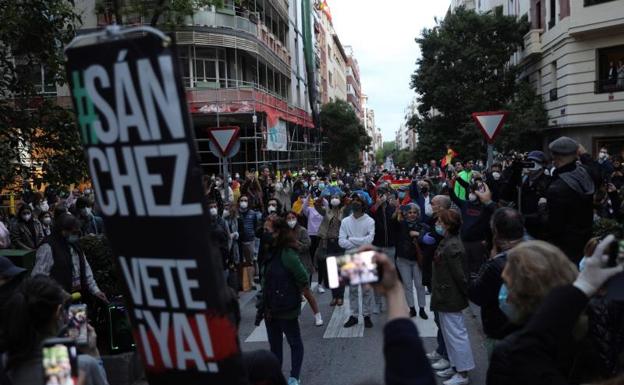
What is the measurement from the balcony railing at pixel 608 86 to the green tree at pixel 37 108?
64.8 ft

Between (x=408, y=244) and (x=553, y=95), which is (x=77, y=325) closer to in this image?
(x=408, y=244)

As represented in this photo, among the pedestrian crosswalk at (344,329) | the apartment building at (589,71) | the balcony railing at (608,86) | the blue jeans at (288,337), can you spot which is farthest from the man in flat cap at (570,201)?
the balcony railing at (608,86)

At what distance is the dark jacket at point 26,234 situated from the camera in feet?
33.8

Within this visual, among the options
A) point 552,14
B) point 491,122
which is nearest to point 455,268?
point 491,122

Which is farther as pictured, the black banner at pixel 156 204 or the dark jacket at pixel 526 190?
the dark jacket at pixel 526 190

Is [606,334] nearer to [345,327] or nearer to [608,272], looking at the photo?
[608,272]

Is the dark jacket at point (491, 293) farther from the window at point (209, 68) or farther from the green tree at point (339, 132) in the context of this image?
the green tree at point (339, 132)

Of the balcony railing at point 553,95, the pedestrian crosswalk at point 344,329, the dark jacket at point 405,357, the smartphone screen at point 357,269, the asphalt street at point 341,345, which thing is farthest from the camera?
the balcony railing at point 553,95

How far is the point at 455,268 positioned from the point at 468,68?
24702 millimetres

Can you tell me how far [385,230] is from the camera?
9.21 m

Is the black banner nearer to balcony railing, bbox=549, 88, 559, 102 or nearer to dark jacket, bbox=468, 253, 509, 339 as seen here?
dark jacket, bbox=468, 253, 509, 339

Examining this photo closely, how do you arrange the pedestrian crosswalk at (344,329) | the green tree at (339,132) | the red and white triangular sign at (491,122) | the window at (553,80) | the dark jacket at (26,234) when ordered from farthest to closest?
the green tree at (339,132)
the window at (553,80)
the dark jacket at (26,234)
the red and white triangular sign at (491,122)
the pedestrian crosswalk at (344,329)

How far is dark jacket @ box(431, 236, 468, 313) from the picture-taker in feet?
19.2

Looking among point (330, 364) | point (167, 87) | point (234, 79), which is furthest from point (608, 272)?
point (234, 79)
